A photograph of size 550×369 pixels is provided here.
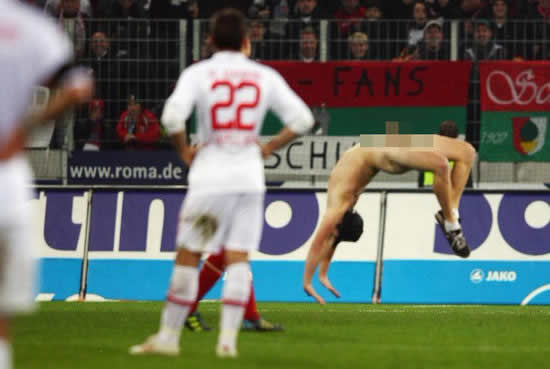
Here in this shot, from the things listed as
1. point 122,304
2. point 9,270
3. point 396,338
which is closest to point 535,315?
point 396,338

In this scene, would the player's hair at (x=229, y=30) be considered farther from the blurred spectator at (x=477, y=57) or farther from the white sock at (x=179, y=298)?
the blurred spectator at (x=477, y=57)

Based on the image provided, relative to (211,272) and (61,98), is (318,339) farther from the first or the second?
(61,98)

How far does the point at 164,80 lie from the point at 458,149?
14.1 ft

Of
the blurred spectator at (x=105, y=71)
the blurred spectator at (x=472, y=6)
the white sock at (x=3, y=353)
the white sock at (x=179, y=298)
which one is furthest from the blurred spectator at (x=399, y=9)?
the white sock at (x=3, y=353)

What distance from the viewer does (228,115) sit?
681 cm

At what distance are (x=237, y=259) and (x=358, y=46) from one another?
8.52 metres

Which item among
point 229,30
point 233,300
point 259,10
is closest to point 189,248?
point 233,300

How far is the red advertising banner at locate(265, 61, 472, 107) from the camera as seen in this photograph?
1516 cm

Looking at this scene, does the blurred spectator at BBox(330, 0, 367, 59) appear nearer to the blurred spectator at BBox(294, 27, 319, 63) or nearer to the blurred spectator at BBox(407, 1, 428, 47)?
the blurred spectator at BBox(294, 27, 319, 63)

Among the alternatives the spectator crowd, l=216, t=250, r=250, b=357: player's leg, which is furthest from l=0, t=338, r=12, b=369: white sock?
the spectator crowd

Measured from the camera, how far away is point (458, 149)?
12195mm

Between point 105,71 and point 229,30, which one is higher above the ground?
point 229,30

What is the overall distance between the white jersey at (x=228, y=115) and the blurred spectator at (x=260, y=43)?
824 centimetres

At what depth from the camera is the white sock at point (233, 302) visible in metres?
6.79
